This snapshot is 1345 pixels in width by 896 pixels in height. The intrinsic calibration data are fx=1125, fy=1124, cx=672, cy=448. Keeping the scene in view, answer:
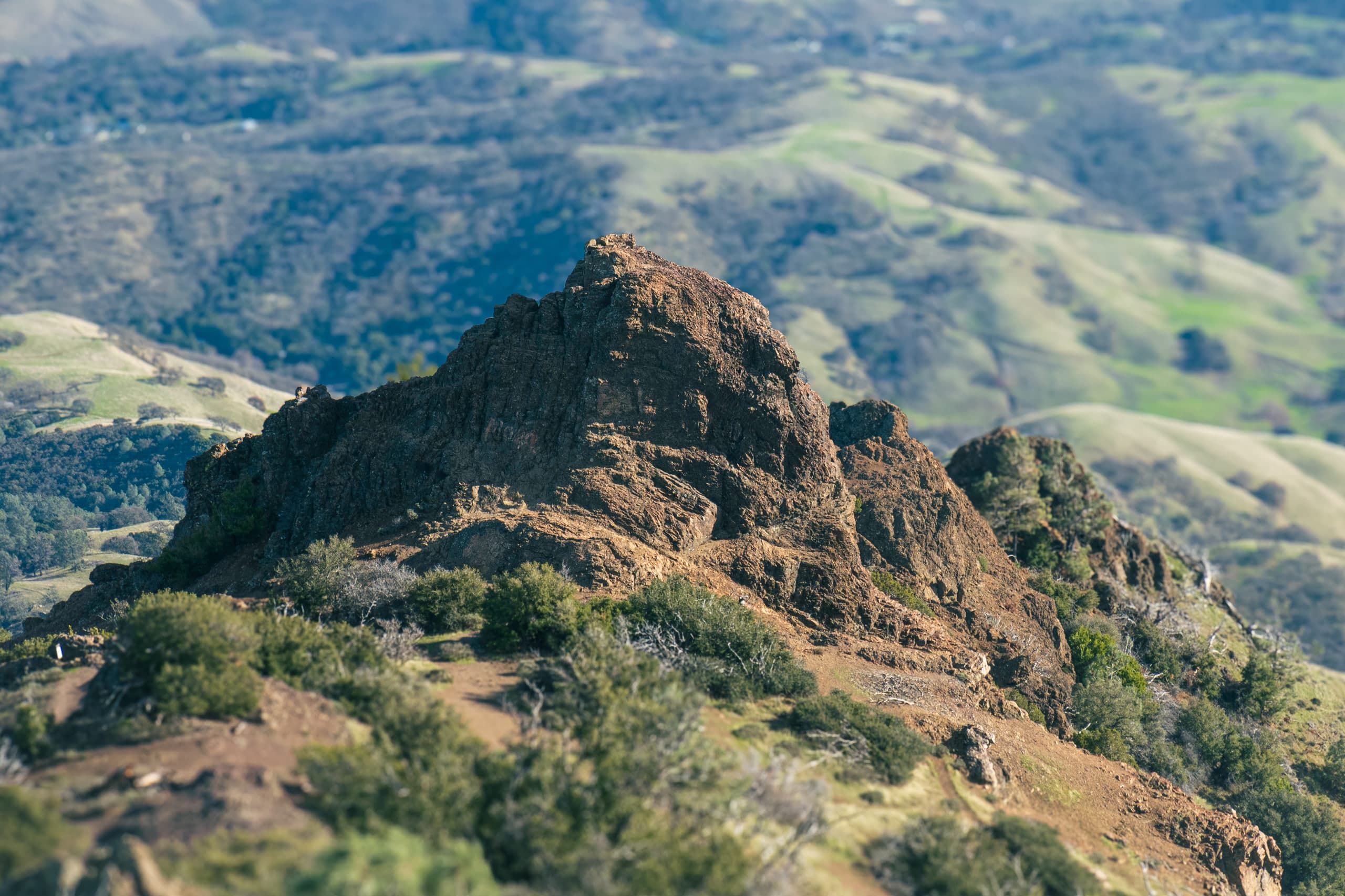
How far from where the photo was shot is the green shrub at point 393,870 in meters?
18.4

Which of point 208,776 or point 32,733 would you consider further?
point 32,733

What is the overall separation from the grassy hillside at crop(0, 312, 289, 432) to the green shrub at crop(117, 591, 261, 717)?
79722 millimetres

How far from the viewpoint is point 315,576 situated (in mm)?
33500

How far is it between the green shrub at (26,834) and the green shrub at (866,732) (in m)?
17.8

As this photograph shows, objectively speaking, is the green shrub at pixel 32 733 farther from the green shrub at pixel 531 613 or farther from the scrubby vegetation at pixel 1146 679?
the scrubby vegetation at pixel 1146 679

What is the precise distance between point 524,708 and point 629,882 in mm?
8319

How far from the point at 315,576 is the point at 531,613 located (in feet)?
22.3

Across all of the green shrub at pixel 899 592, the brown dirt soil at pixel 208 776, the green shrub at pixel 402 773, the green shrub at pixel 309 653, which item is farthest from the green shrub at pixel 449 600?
the green shrub at pixel 899 592

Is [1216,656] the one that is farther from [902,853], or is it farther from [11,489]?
[11,489]

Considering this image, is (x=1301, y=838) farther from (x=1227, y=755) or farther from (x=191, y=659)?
(x=191, y=659)

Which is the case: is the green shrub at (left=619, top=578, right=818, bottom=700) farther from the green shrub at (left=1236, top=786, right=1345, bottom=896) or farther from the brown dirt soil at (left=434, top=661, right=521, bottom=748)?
the green shrub at (left=1236, top=786, right=1345, bottom=896)

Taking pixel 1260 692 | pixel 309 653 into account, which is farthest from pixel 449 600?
pixel 1260 692

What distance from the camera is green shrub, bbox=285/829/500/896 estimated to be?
18.4m

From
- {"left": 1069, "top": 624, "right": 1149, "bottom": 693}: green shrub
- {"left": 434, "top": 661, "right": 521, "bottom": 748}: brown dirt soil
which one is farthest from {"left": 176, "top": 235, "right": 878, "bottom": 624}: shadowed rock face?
{"left": 1069, "top": 624, "right": 1149, "bottom": 693}: green shrub
